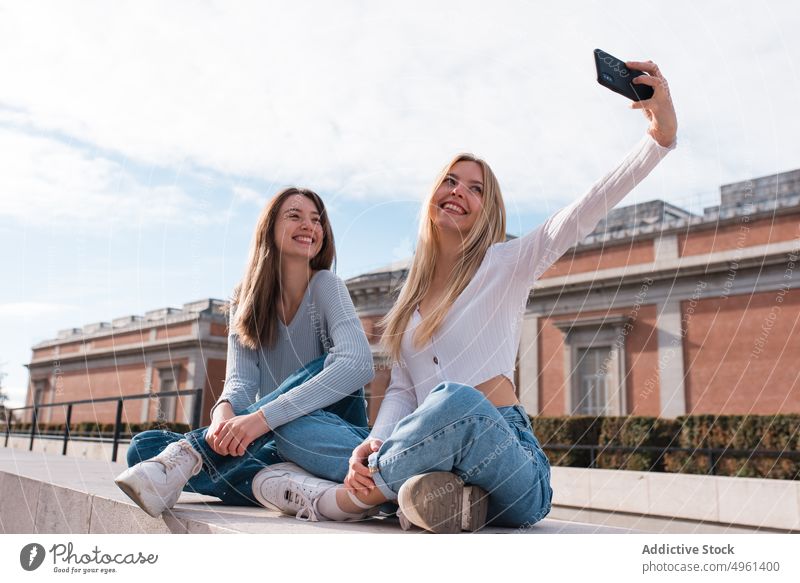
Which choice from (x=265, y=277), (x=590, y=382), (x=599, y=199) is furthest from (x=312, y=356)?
(x=590, y=382)

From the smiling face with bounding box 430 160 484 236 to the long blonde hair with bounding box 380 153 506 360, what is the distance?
0.01 metres

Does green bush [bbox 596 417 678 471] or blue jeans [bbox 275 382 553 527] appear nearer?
blue jeans [bbox 275 382 553 527]

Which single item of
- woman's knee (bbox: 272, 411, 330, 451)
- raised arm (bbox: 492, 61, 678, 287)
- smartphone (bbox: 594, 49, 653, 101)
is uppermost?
smartphone (bbox: 594, 49, 653, 101)

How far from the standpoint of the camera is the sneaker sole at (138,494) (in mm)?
1318

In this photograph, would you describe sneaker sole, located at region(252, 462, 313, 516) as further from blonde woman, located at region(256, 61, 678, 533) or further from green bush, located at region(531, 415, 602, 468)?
green bush, located at region(531, 415, 602, 468)

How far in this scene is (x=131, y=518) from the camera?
1.45 metres

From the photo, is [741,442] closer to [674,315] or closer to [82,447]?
[674,315]

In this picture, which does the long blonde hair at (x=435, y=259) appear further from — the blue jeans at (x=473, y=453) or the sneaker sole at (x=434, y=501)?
the sneaker sole at (x=434, y=501)

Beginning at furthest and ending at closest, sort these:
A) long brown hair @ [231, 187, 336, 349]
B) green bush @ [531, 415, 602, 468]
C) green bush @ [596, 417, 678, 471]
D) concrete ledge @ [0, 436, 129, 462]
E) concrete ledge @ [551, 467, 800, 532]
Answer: green bush @ [531, 415, 602, 468] < concrete ledge @ [0, 436, 129, 462] < green bush @ [596, 417, 678, 471] < concrete ledge @ [551, 467, 800, 532] < long brown hair @ [231, 187, 336, 349]

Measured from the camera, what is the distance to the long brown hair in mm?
1791

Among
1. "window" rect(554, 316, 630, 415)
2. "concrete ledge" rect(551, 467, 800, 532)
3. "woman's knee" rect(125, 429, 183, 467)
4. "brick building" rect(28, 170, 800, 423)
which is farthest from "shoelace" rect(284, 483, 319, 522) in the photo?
"window" rect(554, 316, 630, 415)

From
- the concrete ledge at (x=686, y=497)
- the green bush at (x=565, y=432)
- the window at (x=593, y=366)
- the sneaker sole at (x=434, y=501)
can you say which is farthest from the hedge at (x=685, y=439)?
the sneaker sole at (x=434, y=501)

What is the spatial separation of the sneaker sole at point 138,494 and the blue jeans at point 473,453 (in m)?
0.37

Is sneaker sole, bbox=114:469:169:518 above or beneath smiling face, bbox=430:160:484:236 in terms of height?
beneath
